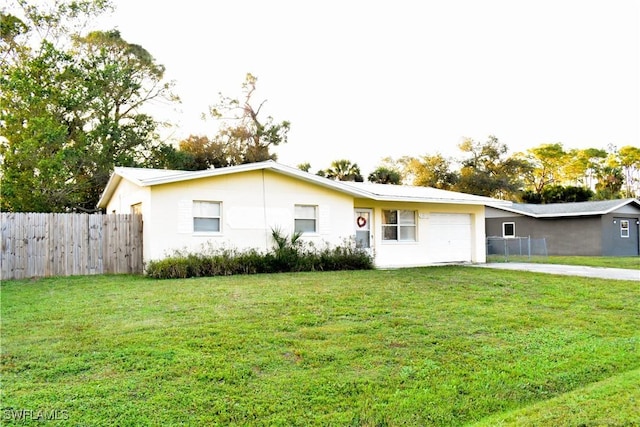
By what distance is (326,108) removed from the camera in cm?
2461

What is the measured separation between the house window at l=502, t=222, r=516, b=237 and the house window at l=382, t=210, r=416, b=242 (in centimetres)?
1415

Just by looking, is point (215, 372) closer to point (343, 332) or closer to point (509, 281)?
point (343, 332)

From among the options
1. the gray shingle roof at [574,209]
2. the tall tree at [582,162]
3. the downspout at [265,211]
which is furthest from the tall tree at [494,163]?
the downspout at [265,211]

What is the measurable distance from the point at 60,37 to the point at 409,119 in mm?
19524

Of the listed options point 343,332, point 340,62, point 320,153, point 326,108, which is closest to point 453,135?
point 320,153

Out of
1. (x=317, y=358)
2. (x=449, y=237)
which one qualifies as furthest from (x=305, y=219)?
(x=317, y=358)

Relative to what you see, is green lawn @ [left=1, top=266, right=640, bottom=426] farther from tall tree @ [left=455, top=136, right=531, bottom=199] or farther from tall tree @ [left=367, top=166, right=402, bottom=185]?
tall tree @ [left=455, top=136, right=531, bottom=199]

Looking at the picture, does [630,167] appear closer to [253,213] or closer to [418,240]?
[418,240]

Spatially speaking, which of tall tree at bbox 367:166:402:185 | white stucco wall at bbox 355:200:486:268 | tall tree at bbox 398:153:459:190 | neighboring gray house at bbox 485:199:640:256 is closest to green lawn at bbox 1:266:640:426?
white stucco wall at bbox 355:200:486:268

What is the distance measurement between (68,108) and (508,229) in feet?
85.1

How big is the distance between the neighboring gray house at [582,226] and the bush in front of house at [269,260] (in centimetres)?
1694

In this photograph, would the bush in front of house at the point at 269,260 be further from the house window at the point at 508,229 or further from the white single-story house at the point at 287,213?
the house window at the point at 508,229

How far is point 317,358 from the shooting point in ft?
18.3

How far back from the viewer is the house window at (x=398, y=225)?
60.2ft
